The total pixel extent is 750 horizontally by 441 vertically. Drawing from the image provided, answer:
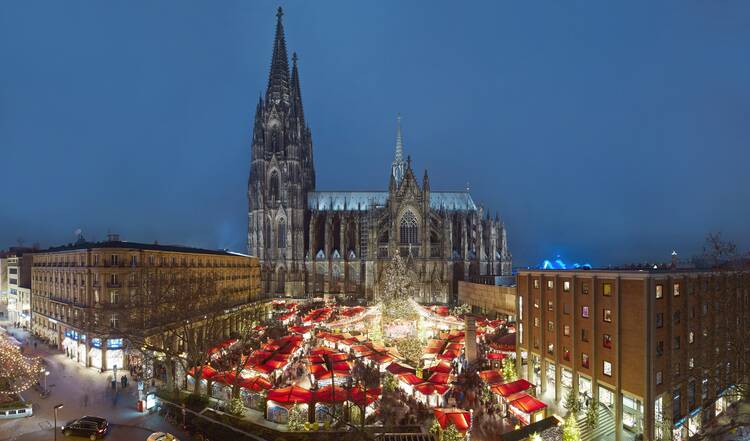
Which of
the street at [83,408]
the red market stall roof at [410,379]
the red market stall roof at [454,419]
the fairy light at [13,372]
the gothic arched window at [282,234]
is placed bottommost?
the street at [83,408]

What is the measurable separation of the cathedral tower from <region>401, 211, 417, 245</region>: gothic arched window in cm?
2103

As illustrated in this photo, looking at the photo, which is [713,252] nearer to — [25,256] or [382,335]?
[382,335]

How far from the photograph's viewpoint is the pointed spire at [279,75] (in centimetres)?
8162

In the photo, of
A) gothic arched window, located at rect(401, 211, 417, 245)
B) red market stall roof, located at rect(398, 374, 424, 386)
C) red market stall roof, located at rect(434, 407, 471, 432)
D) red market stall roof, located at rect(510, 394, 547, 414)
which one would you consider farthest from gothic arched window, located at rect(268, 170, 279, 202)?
red market stall roof, located at rect(510, 394, 547, 414)

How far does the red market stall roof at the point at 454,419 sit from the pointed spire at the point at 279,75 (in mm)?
73879

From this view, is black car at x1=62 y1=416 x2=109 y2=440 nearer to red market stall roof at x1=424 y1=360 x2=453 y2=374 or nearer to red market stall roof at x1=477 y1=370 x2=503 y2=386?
red market stall roof at x1=424 y1=360 x2=453 y2=374

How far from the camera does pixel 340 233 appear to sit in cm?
7938

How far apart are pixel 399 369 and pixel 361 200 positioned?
2394 inches

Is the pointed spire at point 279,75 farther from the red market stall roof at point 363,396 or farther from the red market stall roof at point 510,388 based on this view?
the red market stall roof at point 510,388

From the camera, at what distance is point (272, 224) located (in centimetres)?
7869

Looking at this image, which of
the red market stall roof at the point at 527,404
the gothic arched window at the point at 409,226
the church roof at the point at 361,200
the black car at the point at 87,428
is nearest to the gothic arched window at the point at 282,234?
the church roof at the point at 361,200

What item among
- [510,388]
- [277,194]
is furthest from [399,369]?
[277,194]

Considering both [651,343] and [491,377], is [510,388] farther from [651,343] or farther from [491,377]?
[651,343]

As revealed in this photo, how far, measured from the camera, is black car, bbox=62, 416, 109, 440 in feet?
70.6
